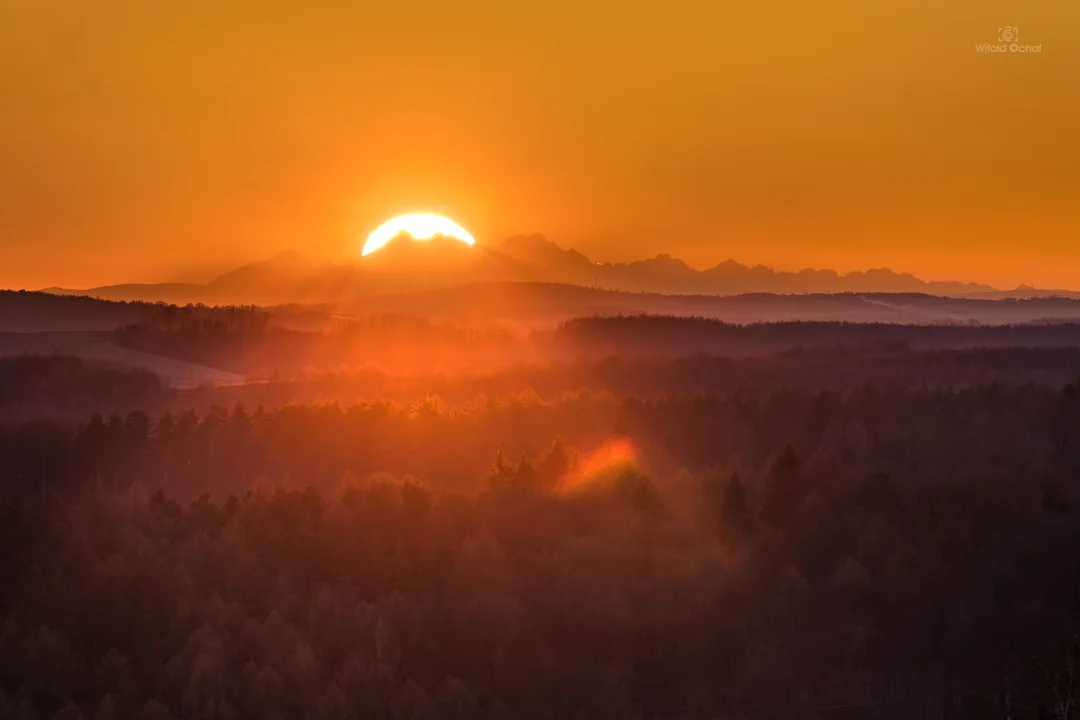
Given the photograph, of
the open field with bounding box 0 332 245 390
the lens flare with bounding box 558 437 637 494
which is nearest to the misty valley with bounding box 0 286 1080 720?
the lens flare with bounding box 558 437 637 494

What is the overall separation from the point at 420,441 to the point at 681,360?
74.4 metres

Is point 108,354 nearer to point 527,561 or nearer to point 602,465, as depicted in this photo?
point 602,465

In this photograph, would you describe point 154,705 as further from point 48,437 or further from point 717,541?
point 48,437

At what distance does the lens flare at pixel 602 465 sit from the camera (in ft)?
378

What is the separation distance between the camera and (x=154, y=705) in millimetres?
72000

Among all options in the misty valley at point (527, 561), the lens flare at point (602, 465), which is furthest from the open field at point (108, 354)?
the lens flare at point (602, 465)

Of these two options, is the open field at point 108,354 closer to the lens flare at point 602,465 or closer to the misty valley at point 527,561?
the misty valley at point 527,561

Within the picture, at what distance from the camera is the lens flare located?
115312 mm

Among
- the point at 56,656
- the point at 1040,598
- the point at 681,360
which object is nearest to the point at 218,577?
the point at 56,656

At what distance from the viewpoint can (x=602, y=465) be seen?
12731cm

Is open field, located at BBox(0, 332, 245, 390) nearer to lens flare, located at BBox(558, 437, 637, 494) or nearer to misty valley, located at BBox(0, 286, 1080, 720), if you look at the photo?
misty valley, located at BBox(0, 286, 1080, 720)

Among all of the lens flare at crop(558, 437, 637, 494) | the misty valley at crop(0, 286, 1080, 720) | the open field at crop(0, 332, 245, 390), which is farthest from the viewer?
the open field at crop(0, 332, 245, 390)

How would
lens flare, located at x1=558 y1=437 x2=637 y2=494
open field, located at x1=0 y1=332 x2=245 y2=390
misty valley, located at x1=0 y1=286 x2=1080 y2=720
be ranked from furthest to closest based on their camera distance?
open field, located at x1=0 y1=332 x2=245 y2=390 → lens flare, located at x1=558 y1=437 x2=637 y2=494 → misty valley, located at x1=0 y1=286 x2=1080 y2=720

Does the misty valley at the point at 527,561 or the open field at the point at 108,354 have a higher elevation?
the open field at the point at 108,354
